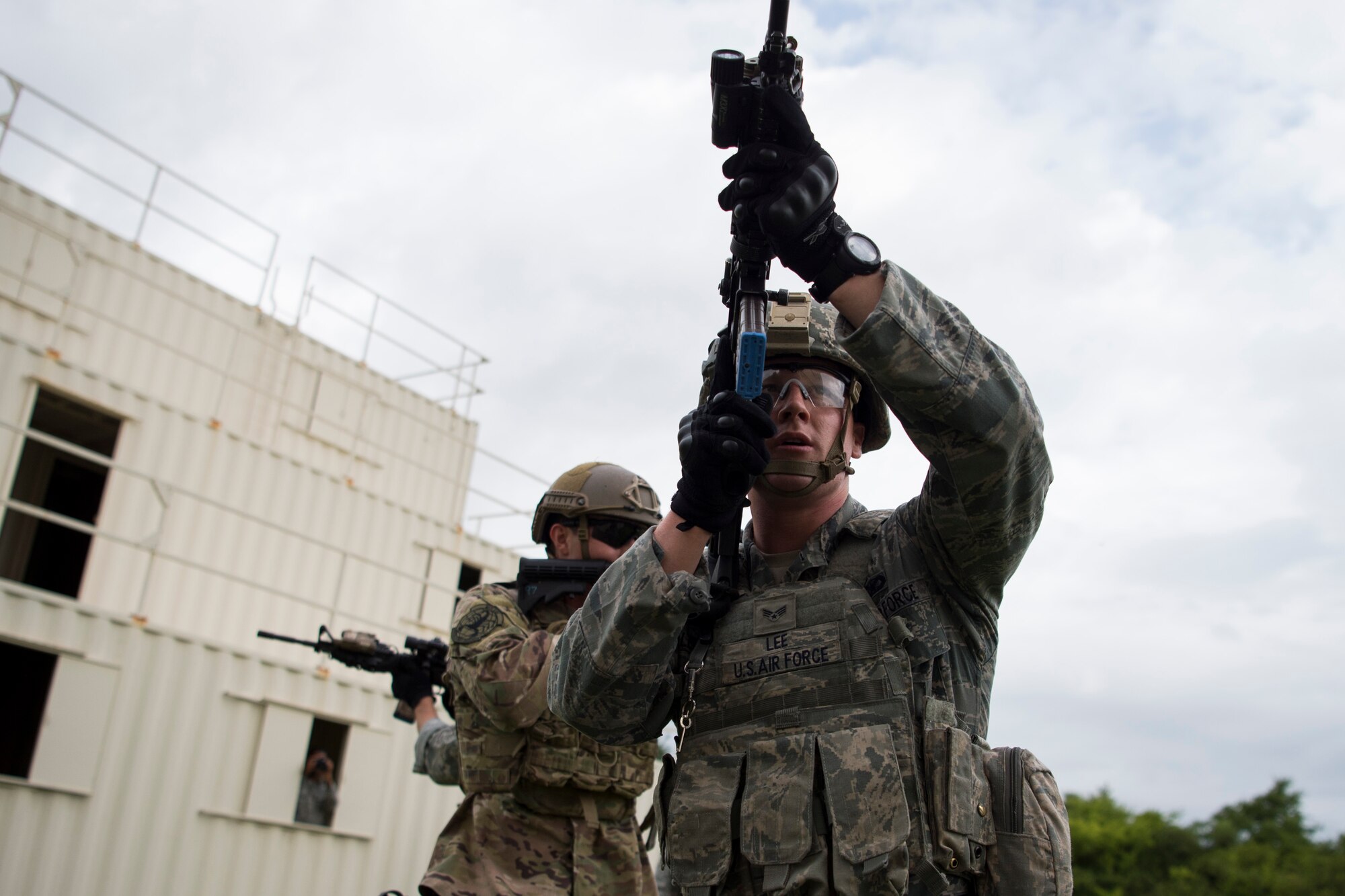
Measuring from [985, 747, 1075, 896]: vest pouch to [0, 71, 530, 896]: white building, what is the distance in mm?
8244

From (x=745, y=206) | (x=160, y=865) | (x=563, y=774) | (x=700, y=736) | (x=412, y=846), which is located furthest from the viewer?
(x=412, y=846)

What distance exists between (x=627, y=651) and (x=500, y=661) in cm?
201

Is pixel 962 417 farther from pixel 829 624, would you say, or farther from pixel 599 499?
pixel 599 499

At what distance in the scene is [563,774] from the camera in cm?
456

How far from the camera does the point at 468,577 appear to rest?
601 inches

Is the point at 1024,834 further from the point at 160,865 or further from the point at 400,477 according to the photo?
the point at 400,477

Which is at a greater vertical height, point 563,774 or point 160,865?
point 563,774

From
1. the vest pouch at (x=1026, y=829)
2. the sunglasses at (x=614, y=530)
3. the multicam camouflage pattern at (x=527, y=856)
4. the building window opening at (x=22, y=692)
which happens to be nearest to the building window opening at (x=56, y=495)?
the building window opening at (x=22, y=692)

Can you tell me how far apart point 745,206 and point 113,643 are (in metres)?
8.70

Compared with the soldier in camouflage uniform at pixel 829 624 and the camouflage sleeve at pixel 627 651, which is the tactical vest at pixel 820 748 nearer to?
the soldier in camouflage uniform at pixel 829 624

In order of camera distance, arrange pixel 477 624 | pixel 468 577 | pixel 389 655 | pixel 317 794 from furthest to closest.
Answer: pixel 468 577
pixel 317 794
pixel 389 655
pixel 477 624

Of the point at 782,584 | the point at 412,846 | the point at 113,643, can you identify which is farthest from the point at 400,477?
the point at 782,584

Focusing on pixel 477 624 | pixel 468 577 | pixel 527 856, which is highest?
pixel 468 577

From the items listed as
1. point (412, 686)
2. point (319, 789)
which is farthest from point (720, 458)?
point (319, 789)
